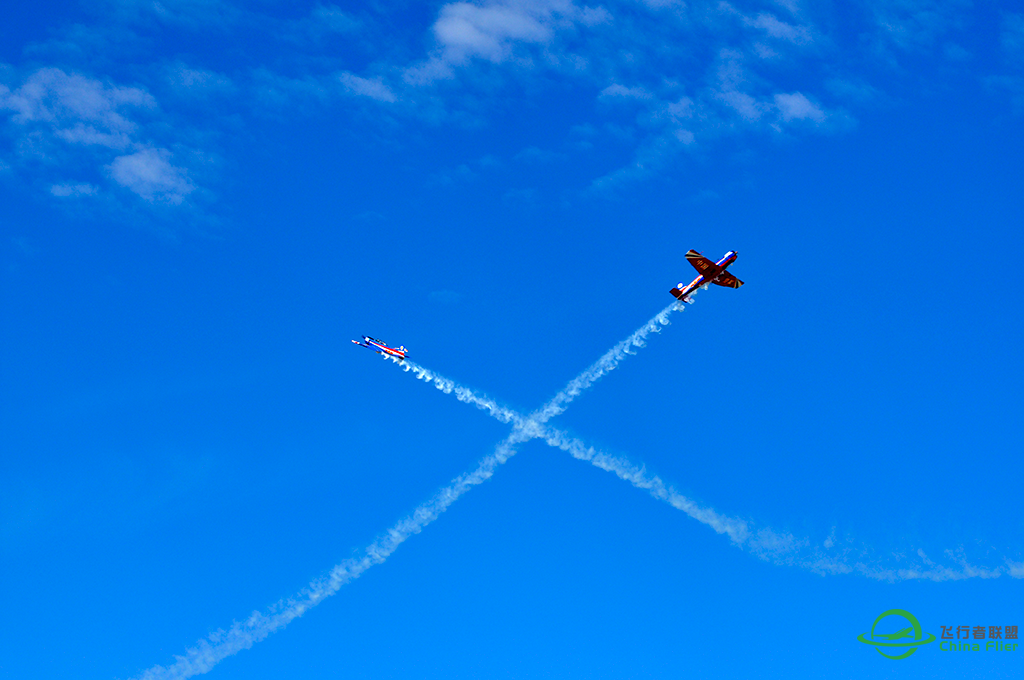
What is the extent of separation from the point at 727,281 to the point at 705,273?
2.91 metres

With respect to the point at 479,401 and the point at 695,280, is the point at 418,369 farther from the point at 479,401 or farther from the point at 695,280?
the point at 695,280

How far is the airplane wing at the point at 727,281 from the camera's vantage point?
9588 centimetres

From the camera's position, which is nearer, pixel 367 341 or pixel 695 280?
pixel 695 280

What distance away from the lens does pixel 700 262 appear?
95.0 m

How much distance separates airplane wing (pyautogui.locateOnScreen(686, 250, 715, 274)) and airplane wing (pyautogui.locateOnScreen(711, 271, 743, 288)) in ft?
5.28

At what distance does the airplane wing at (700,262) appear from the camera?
94.6 m

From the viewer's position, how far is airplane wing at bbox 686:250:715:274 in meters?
94.6

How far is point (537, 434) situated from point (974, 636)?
47.9 meters

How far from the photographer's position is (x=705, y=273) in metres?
95.5

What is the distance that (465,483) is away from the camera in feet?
313

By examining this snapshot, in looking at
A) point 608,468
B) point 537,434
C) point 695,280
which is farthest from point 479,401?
point 695,280

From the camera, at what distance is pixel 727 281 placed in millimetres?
96250

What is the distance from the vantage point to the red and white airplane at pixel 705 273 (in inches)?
3733

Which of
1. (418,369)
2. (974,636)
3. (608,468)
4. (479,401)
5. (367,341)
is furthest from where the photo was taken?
(367,341)
